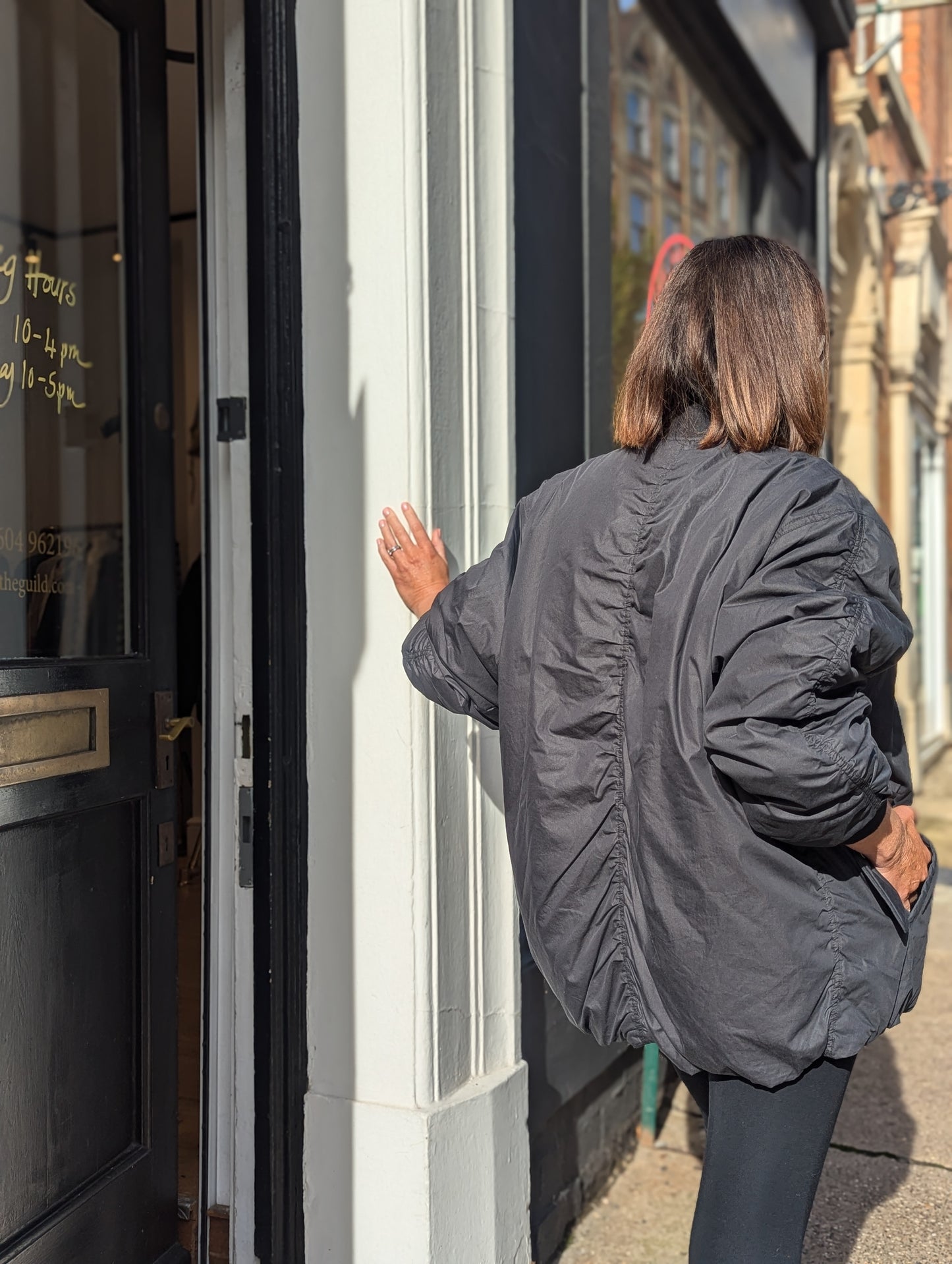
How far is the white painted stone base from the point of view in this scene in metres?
2.22

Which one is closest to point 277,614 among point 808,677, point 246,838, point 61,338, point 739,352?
point 246,838

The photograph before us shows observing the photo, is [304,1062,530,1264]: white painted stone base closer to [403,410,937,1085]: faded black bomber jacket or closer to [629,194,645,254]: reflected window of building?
[403,410,937,1085]: faded black bomber jacket

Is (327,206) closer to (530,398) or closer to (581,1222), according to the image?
(530,398)

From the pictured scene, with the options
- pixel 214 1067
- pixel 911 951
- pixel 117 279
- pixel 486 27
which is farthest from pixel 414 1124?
pixel 486 27

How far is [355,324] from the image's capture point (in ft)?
7.45

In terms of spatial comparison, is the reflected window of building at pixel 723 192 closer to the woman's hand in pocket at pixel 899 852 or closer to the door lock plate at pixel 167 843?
the door lock plate at pixel 167 843

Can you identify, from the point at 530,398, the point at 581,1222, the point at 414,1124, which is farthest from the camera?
the point at 581,1222

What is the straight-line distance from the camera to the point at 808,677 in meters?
1.42

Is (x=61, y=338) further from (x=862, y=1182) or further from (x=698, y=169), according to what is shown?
(x=698, y=169)

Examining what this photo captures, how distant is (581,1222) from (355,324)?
220cm

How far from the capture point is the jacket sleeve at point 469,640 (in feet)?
6.27

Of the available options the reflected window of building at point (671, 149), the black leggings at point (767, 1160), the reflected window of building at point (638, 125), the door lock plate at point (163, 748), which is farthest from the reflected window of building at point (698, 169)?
the black leggings at point (767, 1160)

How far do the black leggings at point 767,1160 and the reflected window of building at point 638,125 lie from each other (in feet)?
10.1

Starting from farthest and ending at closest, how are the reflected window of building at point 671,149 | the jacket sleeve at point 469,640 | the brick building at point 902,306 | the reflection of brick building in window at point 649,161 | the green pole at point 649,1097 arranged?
the brick building at point 902,306
the reflected window of building at point 671,149
the reflection of brick building in window at point 649,161
the green pole at point 649,1097
the jacket sleeve at point 469,640
